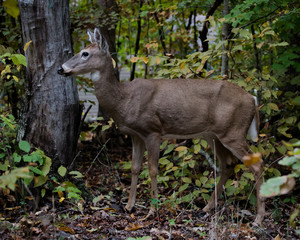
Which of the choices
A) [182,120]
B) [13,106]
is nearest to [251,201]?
[182,120]

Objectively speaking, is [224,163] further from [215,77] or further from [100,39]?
[100,39]

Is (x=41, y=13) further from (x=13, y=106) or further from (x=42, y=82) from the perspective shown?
(x=13, y=106)

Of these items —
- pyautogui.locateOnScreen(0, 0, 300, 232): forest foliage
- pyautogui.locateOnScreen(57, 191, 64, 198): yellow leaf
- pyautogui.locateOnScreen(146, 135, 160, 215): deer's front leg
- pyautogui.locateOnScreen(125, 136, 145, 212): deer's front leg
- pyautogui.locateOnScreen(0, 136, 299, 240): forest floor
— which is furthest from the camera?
pyautogui.locateOnScreen(125, 136, 145, 212): deer's front leg

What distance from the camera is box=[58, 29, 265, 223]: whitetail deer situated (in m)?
4.93

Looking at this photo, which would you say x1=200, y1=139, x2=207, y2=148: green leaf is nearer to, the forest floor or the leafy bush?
the forest floor

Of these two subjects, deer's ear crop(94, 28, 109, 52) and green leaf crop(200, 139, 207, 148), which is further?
green leaf crop(200, 139, 207, 148)

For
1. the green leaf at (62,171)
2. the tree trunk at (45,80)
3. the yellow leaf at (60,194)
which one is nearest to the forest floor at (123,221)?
the yellow leaf at (60,194)

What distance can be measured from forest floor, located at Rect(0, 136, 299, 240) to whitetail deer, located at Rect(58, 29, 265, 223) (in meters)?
0.27

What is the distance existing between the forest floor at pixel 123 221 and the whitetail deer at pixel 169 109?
0.89 feet

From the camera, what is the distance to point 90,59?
4.85 meters

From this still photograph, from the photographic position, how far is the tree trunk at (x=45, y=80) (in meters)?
4.87

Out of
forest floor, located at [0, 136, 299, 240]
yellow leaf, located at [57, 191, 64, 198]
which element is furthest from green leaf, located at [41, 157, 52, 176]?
forest floor, located at [0, 136, 299, 240]

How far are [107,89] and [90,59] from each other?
420 millimetres

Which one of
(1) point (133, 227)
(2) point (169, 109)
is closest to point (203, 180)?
(2) point (169, 109)
